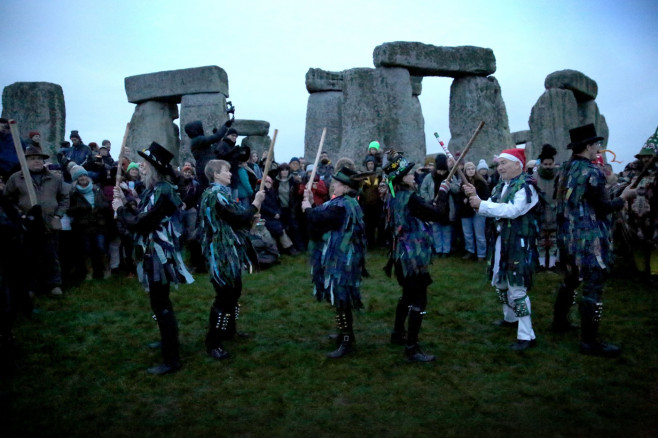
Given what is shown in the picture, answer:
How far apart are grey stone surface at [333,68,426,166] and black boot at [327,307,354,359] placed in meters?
A: 7.44

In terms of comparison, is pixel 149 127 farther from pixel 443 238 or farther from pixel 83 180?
pixel 443 238

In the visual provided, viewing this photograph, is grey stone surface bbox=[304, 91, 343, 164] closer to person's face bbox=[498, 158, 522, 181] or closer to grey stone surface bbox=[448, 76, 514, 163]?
grey stone surface bbox=[448, 76, 514, 163]

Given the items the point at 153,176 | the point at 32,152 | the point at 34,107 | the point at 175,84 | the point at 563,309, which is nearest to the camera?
the point at 153,176

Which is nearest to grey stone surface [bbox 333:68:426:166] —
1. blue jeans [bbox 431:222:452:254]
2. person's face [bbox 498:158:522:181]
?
blue jeans [bbox 431:222:452:254]

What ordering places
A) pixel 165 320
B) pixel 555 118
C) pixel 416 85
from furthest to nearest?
1. pixel 416 85
2. pixel 555 118
3. pixel 165 320

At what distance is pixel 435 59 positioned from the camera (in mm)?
12297

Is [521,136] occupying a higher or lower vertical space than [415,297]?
higher

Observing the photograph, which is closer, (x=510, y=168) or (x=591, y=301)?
(x=591, y=301)

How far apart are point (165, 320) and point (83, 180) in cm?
446

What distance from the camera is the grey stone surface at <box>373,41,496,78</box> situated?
39.3 feet

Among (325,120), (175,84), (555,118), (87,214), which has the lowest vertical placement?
(87,214)

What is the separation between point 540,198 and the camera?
533 cm

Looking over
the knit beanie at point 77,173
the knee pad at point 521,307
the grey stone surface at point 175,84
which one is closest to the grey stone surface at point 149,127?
the grey stone surface at point 175,84

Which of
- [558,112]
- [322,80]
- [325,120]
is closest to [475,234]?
[558,112]
